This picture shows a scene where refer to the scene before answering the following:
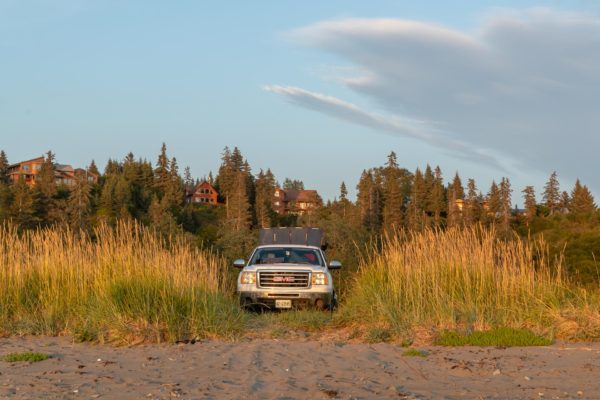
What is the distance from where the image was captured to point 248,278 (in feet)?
45.9

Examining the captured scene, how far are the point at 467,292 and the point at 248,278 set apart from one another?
4505 millimetres

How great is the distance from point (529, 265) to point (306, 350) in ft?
17.2

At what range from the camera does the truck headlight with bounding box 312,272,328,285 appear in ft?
45.5

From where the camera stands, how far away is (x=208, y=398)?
632cm

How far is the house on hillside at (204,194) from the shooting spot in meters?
132

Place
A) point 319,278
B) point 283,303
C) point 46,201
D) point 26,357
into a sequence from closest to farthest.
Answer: point 26,357, point 283,303, point 319,278, point 46,201

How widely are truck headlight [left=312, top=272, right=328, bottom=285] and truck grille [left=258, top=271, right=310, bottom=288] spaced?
0.13 m

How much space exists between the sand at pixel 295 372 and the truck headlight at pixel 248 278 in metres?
3.99

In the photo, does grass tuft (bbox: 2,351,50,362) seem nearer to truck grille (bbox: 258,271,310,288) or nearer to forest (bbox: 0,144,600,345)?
forest (bbox: 0,144,600,345)

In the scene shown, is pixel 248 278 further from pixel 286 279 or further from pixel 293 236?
pixel 293 236

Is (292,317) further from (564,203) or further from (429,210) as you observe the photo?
(564,203)

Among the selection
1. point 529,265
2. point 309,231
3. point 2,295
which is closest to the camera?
point 2,295

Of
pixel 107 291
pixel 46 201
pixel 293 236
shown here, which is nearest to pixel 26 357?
pixel 107 291

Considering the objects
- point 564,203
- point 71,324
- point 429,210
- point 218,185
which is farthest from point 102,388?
point 218,185
